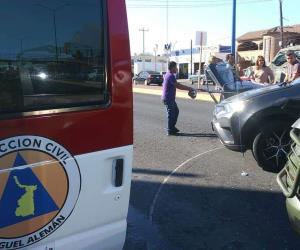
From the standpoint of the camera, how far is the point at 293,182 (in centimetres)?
361

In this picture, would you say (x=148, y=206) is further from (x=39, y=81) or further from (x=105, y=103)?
(x=39, y=81)

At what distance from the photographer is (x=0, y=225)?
7.86 feet

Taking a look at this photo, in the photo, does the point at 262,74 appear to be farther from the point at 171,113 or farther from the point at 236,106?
the point at 236,106

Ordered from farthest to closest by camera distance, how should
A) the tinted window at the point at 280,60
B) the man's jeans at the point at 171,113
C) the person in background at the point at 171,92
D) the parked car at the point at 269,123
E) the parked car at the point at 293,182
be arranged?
the tinted window at the point at 280,60
the man's jeans at the point at 171,113
the person in background at the point at 171,92
the parked car at the point at 269,123
the parked car at the point at 293,182

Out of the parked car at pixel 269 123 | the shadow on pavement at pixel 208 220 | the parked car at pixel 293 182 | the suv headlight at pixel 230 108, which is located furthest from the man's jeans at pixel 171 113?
the parked car at pixel 293 182

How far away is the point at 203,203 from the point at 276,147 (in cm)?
177

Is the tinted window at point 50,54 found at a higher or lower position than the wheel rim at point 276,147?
higher

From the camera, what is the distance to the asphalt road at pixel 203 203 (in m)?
4.34

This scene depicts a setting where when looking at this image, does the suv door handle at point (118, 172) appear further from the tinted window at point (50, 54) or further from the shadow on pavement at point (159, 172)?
the shadow on pavement at point (159, 172)

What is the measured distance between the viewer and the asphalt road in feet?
14.2

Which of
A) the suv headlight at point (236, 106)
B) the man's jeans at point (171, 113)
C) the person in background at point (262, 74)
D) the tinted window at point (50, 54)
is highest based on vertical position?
the tinted window at point (50, 54)

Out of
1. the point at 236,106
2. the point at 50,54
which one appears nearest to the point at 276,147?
the point at 236,106

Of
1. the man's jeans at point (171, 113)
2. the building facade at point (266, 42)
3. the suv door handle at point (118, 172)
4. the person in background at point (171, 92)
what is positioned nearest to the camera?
the suv door handle at point (118, 172)

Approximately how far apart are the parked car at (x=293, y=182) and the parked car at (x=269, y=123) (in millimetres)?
2415
